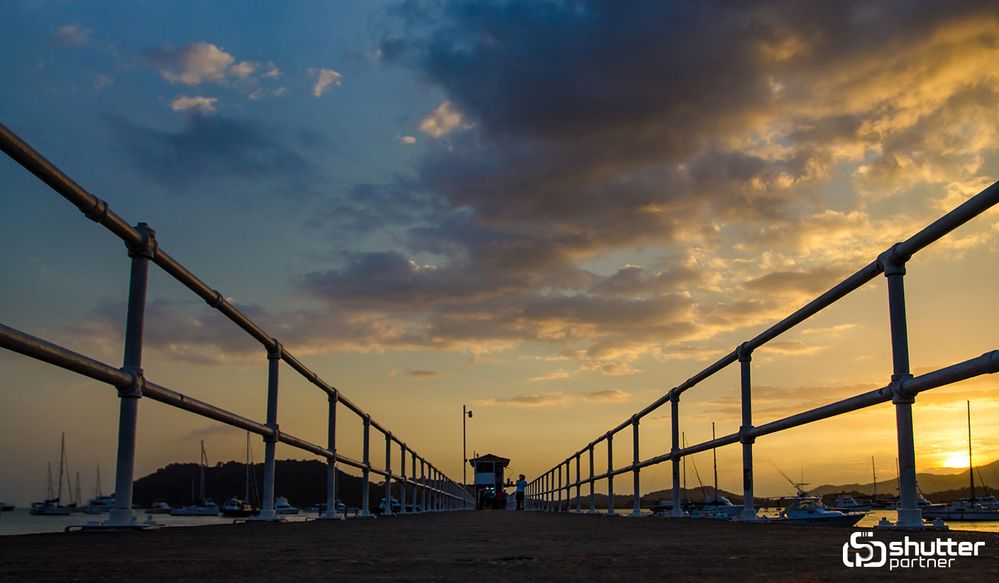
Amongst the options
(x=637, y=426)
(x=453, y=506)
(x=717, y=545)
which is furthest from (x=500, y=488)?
(x=717, y=545)

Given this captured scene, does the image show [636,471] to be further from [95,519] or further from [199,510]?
[199,510]

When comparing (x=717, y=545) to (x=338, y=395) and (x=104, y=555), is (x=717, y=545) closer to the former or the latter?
(x=104, y=555)

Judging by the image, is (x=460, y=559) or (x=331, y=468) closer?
(x=460, y=559)

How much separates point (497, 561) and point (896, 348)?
275 centimetres

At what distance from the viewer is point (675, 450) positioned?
8.20 m

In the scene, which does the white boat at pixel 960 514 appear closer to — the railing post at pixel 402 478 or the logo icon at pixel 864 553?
the logo icon at pixel 864 553

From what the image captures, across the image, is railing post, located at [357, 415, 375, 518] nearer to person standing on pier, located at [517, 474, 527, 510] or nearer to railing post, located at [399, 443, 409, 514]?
railing post, located at [399, 443, 409, 514]

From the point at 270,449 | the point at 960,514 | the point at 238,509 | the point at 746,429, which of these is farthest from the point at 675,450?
the point at 238,509

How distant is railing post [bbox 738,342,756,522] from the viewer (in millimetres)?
6211

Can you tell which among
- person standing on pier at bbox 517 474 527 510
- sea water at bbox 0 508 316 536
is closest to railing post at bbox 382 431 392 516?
sea water at bbox 0 508 316 536

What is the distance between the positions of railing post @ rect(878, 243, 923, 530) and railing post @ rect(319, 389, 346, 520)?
5072mm

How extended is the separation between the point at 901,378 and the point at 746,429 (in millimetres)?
2088

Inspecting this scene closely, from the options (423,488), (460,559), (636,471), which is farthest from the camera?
(423,488)

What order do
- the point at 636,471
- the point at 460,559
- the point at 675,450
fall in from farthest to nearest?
1. the point at 636,471
2. the point at 675,450
3. the point at 460,559
